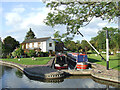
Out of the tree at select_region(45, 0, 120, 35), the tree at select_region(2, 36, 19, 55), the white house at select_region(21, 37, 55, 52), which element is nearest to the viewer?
the tree at select_region(45, 0, 120, 35)

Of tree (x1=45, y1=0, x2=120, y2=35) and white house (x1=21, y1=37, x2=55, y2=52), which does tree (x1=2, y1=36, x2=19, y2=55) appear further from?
tree (x1=45, y1=0, x2=120, y2=35)

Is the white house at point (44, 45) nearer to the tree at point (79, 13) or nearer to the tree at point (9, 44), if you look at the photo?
the tree at point (9, 44)

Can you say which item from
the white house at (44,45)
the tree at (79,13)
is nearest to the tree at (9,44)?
the white house at (44,45)

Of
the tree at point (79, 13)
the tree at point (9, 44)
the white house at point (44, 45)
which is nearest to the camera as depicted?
the tree at point (79, 13)

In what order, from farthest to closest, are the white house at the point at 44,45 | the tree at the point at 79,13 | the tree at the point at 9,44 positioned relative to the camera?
the white house at the point at 44,45 < the tree at the point at 9,44 < the tree at the point at 79,13

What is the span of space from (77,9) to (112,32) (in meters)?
37.3

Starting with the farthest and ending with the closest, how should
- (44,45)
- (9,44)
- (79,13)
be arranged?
(44,45), (9,44), (79,13)

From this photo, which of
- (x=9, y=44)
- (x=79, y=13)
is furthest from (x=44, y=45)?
(x=79, y=13)

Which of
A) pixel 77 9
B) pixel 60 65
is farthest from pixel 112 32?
pixel 77 9

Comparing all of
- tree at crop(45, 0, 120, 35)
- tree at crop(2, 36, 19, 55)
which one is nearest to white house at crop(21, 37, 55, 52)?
tree at crop(2, 36, 19, 55)

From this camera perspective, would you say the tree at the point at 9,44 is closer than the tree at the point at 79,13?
No

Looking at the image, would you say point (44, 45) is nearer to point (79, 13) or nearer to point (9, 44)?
point (9, 44)

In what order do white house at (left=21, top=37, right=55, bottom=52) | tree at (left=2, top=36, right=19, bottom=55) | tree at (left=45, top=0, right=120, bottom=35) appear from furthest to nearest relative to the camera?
white house at (left=21, top=37, right=55, bottom=52) < tree at (left=2, top=36, right=19, bottom=55) < tree at (left=45, top=0, right=120, bottom=35)

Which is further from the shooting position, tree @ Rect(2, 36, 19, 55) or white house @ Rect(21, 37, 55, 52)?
white house @ Rect(21, 37, 55, 52)
